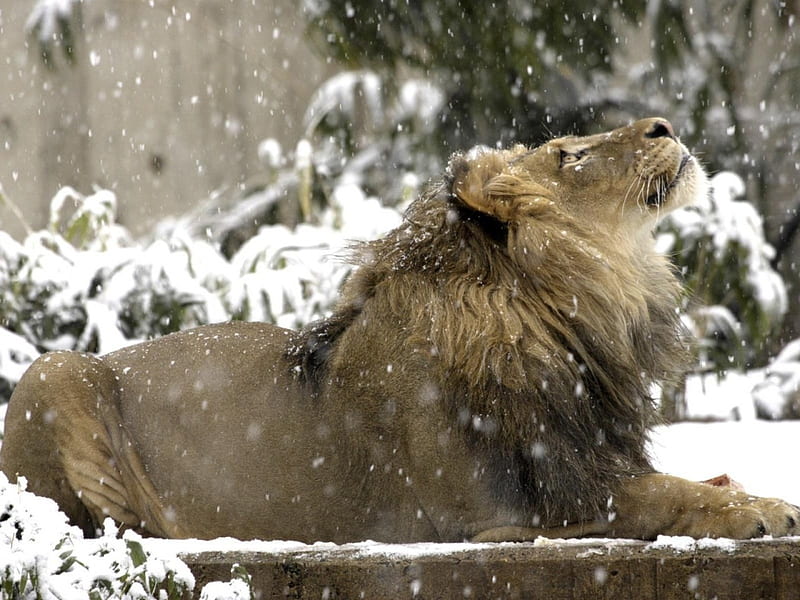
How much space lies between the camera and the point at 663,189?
9.69 feet

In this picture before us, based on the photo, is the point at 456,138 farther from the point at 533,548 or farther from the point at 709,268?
the point at 533,548

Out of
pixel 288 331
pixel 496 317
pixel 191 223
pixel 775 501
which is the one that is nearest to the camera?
pixel 775 501

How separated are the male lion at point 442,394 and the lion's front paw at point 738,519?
0.01 metres

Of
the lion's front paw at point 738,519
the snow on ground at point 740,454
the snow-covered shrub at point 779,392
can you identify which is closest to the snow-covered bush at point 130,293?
the snow on ground at point 740,454

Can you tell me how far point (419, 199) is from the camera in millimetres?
3037

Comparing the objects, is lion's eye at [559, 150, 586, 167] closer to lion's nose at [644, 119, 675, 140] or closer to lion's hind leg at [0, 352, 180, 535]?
lion's nose at [644, 119, 675, 140]

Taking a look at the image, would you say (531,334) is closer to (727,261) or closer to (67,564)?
(67,564)

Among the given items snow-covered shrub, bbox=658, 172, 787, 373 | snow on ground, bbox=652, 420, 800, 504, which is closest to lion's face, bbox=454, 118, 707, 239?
snow on ground, bbox=652, 420, 800, 504

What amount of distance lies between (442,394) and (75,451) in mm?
950

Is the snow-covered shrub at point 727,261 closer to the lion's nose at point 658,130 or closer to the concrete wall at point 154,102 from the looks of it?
the lion's nose at point 658,130

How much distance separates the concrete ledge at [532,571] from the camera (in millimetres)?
2031

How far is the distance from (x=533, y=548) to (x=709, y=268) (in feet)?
14.4

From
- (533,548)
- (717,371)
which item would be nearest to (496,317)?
(533,548)

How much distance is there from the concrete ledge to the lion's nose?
3.90 feet
